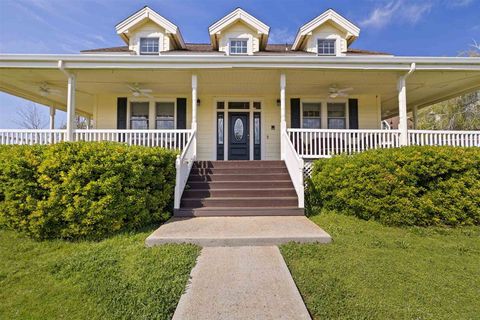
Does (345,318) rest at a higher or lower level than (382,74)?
lower

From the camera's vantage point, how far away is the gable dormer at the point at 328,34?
9953 mm

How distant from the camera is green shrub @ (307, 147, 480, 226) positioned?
15.4ft

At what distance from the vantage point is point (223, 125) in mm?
9602

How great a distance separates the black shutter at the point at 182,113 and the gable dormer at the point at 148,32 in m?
2.32

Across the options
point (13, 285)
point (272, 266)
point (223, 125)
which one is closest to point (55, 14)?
point (223, 125)

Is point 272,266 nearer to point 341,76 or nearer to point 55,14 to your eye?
point 341,76

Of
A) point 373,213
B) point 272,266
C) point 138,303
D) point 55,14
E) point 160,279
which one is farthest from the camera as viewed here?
point 55,14

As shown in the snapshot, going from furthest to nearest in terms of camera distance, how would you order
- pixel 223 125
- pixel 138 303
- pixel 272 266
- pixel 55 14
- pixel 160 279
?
1. pixel 223 125
2. pixel 55 14
3. pixel 272 266
4. pixel 160 279
5. pixel 138 303

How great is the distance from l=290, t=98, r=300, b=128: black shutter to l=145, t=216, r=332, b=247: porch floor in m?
A: 5.43

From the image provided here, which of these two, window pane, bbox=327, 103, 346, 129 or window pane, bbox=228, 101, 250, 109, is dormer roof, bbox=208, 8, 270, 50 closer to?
window pane, bbox=228, 101, 250, 109

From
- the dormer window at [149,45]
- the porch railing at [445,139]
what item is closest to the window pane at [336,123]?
the porch railing at [445,139]

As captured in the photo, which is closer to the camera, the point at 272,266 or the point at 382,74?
the point at 272,266

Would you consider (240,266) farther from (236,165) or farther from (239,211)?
(236,165)

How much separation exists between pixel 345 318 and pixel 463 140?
8102 mm
